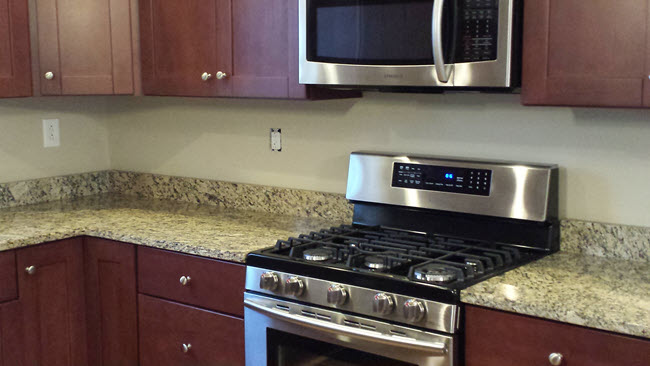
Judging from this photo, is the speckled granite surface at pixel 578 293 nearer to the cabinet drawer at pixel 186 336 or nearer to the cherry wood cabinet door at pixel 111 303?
the cabinet drawer at pixel 186 336

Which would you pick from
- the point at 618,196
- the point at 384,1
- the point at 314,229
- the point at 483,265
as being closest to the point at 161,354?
the point at 314,229

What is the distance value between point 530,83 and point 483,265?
0.52 meters

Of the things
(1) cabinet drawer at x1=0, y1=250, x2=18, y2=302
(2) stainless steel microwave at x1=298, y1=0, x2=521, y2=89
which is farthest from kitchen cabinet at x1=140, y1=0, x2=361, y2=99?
(1) cabinet drawer at x1=0, y1=250, x2=18, y2=302

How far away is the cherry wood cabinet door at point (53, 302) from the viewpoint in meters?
2.59

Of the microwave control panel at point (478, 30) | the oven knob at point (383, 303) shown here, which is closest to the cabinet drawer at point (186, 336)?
the oven knob at point (383, 303)

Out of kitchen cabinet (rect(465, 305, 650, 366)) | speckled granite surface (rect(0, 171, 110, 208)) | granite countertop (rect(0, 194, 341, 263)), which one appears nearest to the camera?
kitchen cabinet (rect(465, 305, 650, 366))

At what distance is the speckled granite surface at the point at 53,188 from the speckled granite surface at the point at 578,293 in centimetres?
207

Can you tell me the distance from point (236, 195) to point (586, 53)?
5.29 feet

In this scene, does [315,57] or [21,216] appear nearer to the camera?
[315,57]

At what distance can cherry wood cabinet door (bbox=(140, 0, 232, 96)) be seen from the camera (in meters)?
2.67

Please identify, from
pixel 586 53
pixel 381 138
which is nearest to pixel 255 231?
pixel 381 138

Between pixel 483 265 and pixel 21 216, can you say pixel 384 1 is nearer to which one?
pixel 483 265

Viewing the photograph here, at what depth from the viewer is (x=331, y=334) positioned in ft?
6.84

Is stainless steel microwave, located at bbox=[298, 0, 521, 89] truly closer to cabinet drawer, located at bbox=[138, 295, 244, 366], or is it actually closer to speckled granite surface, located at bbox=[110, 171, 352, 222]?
speckled granite surface, located at bbox=[110, 171, 352, 222]
